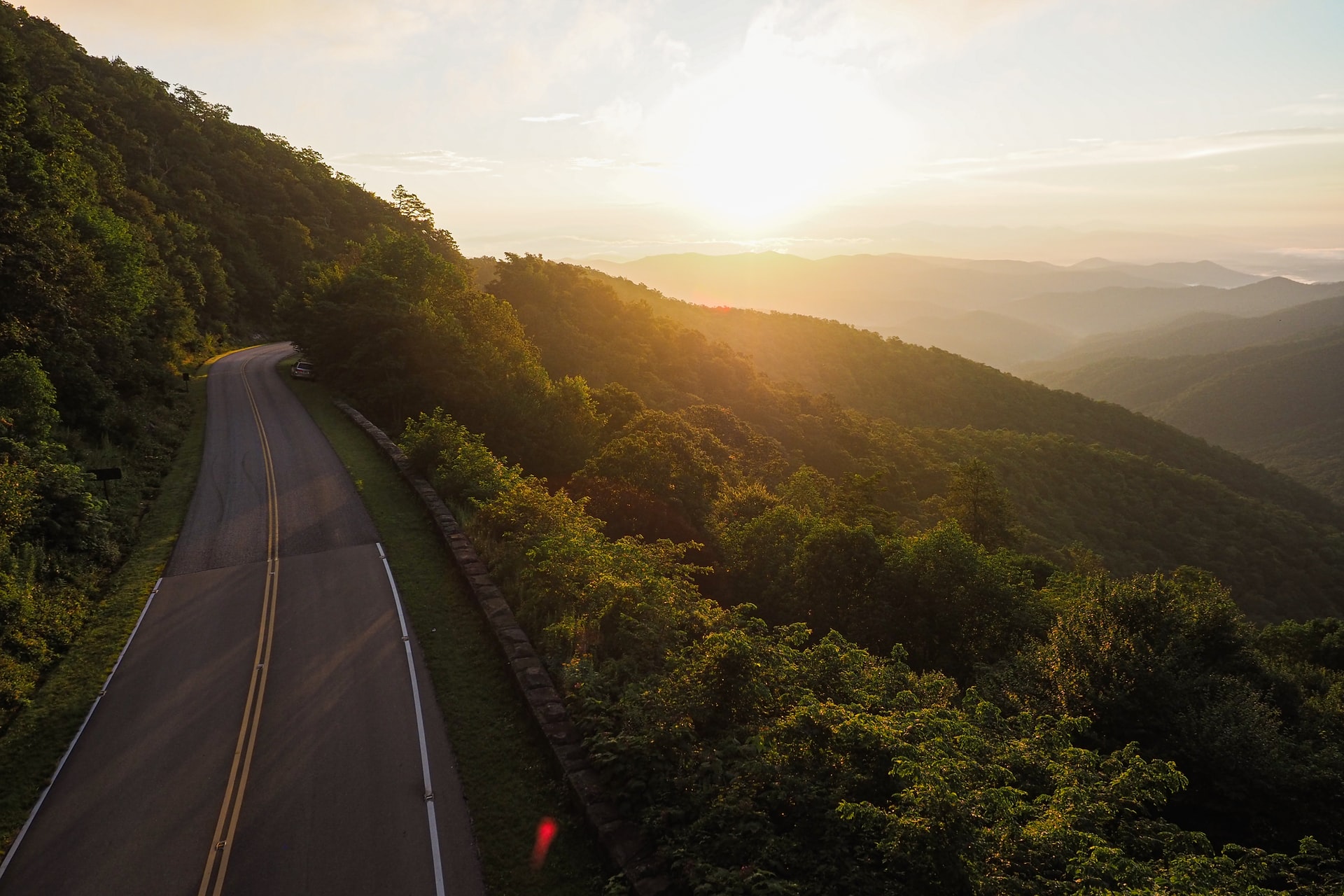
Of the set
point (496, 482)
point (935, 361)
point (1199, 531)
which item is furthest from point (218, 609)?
point (935, 361)

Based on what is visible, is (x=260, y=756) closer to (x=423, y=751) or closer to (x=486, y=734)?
(x=423, y=751)

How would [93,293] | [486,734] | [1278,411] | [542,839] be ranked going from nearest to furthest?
1. [542,839]
2. [486,734]
3. [93,293]
4. [1278,411]

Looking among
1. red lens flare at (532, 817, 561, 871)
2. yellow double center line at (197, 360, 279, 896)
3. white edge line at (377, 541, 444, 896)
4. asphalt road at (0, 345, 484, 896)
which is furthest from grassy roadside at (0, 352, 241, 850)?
red lens flare at (532, 817, 561, 871)

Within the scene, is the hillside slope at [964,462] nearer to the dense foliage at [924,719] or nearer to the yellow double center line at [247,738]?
the dense foliage at [924,719]

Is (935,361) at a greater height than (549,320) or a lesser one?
lesser

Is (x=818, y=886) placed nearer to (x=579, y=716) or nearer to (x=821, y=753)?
(x=821, y=753)

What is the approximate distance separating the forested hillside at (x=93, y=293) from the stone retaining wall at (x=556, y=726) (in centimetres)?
855

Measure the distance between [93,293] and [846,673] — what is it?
35.8 metres

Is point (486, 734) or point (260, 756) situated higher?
point (260, 756)

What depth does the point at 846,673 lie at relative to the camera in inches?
511

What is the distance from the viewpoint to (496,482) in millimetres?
21672

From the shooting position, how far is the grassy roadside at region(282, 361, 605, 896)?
9.12m

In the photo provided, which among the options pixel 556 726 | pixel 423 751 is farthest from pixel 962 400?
pixel 423 751

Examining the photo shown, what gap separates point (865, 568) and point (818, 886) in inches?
528
